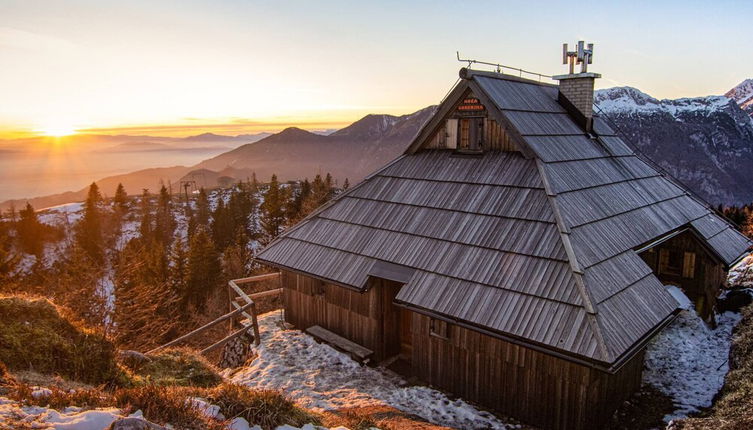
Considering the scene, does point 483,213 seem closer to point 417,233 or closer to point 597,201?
point 417,233

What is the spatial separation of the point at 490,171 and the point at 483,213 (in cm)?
175

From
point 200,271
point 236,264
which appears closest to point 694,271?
point 236,264

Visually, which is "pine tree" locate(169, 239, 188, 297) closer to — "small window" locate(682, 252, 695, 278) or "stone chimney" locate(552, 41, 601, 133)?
"stone chimney" locate(552, 41, 601, 133)

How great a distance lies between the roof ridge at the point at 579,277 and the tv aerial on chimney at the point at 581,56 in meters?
7.85

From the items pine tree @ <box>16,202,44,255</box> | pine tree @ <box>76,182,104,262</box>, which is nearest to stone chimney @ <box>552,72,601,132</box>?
pine tree @ <box>76,182,104,262</box>

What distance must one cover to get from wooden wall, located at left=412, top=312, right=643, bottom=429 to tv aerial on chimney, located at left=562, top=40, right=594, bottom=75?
11628 mm

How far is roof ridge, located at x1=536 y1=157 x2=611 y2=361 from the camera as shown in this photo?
8961 millimetres

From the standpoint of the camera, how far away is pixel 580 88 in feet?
58.7

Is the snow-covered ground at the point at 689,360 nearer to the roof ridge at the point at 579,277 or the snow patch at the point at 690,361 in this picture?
the snow patch at the point at 690,361

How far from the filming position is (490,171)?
556 inches

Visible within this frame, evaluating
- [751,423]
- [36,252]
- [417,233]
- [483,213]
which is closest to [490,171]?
[483,213]

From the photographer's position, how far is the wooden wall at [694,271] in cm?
1641

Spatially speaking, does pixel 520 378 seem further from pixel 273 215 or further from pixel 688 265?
pixel 273 215

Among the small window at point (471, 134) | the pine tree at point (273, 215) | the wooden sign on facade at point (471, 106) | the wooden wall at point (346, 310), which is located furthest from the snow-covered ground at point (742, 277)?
the pine tree at point (273, 215)
